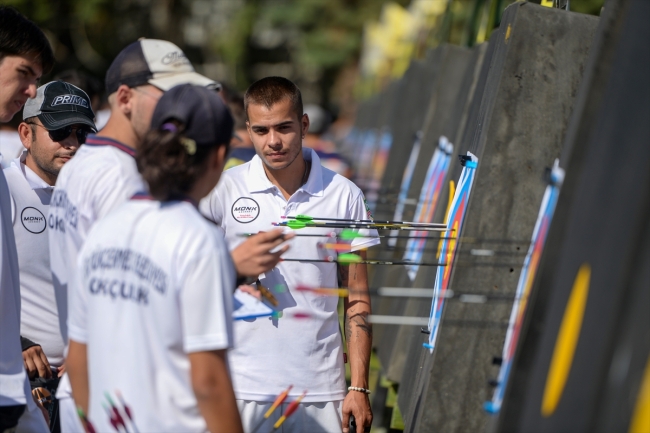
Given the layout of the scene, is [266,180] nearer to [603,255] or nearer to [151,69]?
[151,69]

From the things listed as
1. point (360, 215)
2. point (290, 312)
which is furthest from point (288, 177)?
point (290, 312)

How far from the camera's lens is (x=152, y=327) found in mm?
2305

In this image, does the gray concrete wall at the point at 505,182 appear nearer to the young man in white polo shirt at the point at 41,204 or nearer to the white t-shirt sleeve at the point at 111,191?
the white t-shirt sleeve at the point at 111,191

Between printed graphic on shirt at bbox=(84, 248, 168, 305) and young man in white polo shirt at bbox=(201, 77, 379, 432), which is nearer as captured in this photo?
printed graphic on shirt at bbox=(84, 248, 168, 305)

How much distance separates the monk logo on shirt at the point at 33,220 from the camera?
12.7 feet

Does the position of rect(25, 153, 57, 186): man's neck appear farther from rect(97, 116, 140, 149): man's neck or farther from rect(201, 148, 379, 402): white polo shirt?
rect(97, 116, 140, 149): man's neck

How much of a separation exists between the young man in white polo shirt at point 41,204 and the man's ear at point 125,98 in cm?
120

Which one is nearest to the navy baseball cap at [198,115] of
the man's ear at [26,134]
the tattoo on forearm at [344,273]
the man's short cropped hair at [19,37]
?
the man's short cropped hair at [19,37]

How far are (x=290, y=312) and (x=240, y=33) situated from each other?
34.8 metres

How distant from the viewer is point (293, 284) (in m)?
3.69

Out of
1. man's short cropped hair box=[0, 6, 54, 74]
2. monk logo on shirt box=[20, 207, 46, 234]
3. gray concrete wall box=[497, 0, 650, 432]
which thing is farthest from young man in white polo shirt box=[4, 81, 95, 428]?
gray concrete wall box=[497, 0, 650, 432]

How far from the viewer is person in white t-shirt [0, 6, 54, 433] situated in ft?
10.3

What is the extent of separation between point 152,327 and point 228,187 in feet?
5.35

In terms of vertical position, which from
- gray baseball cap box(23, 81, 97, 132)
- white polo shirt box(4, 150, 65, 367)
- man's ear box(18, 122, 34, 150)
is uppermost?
gray baseball cap box(23, 81, 97, 132)
